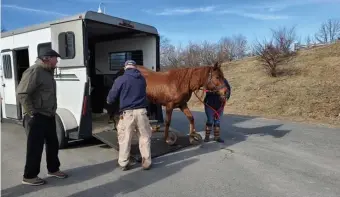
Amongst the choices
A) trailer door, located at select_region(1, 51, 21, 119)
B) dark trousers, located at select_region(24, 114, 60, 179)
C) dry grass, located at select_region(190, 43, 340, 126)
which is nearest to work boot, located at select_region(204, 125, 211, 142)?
dark trousers, located at select_region(24, 114, 60, 179)

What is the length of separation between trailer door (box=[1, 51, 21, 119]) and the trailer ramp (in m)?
3.03

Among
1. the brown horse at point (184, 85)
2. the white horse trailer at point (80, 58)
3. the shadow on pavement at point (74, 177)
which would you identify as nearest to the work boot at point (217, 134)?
the brown horse at point (184, 85)

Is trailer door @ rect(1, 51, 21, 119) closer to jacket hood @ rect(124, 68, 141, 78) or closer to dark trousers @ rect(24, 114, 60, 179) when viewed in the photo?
dark trousers @ rect(24, 114, 60, 179)

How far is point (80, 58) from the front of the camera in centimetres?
629

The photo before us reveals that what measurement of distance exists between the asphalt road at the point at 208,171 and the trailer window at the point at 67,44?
1.97 meters

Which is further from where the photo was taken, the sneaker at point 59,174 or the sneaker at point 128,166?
the sneaker at point 128,166

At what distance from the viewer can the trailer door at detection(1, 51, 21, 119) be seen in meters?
8.61

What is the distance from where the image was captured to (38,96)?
15.3ft

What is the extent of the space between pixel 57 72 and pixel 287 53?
1634 centimetres

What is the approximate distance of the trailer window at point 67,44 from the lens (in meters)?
6.40

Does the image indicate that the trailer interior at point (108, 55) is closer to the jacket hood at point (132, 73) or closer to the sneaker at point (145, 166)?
the sneaker at point (145, 166)

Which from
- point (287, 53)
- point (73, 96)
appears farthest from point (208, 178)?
point (287, 53)

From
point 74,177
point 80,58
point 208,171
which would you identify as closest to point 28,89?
point 74,177

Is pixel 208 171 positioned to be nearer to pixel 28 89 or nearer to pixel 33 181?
pixel 33 181
